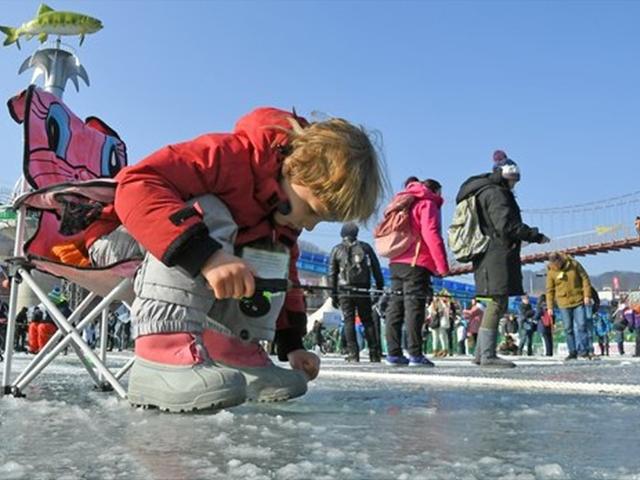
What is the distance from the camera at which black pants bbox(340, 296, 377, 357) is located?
470 cm

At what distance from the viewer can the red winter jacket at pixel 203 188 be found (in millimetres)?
1036

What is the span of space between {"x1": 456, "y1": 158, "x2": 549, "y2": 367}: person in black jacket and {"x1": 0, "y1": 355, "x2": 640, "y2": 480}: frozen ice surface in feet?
6.99

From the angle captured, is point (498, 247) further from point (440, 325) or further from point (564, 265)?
point (440, 325)

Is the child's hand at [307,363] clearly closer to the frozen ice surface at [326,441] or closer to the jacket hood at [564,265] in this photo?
the frozen ice surface at [326,441]

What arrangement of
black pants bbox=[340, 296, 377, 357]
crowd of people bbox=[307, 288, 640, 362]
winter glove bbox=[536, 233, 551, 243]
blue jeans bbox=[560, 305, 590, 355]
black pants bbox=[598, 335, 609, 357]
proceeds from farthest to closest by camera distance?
black pants bbox=[598, 335, 609, 357] → crowd of people bbox=[307, 288, 640, 362] → blue jeans bbox=[560, 305, 590, 355] → black pants bbox=[340, 296, 377, 357] → winter glove bbox=[536, 233, 551, 243]

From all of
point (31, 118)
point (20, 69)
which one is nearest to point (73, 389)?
point (31, 118)

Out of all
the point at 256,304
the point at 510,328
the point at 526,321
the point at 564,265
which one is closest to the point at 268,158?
the point at 256,304

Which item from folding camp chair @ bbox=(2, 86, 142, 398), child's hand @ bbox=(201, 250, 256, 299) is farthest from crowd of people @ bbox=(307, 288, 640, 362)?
child's hand @ bbox=(201, 250, 256, 299)

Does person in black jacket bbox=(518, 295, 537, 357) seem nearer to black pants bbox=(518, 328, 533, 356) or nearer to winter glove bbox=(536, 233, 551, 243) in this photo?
black pants bbox=(518, 328, 533, 356)

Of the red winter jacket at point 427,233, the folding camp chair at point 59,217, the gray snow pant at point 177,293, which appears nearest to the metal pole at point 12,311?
the folding camp chair at point 59,217

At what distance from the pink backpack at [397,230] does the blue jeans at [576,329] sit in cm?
238

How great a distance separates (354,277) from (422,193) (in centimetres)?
110

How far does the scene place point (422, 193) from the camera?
3.91 metres

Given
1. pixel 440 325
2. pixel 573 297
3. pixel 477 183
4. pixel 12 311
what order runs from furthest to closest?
pixel 440 325
pixel 573 297
pixel 477 183
pixel 12 311
